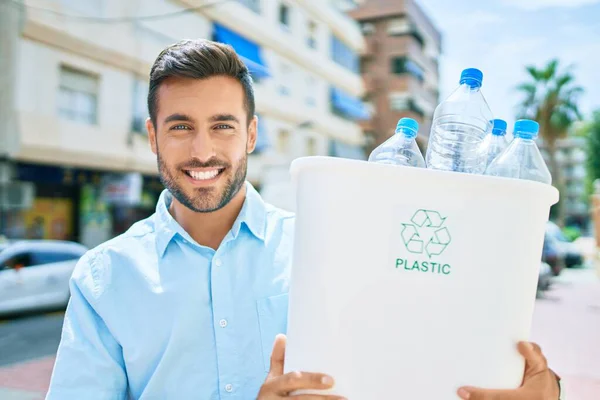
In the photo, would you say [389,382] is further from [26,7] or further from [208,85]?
[26,7]

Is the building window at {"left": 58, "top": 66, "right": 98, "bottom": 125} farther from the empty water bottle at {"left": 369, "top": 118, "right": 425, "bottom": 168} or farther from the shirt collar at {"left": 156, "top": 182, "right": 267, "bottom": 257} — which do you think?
the empty water bottle at {"left": 369, "top": 118, "right": 425, "bottom": 168}

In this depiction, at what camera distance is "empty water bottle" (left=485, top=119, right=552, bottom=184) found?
1.20 meters

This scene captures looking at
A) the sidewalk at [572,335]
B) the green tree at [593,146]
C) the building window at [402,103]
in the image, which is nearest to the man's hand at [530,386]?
the sidewalk at [572,335]

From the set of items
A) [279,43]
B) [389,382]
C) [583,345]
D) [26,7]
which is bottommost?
[583,345]

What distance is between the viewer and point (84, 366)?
1.41 meters

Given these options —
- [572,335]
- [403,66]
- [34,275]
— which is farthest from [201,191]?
[403,66]

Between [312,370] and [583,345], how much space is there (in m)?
7.81

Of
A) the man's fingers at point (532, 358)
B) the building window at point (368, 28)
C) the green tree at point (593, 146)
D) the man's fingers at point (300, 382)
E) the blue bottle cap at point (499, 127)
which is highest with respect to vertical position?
the building window at point (368, 28)

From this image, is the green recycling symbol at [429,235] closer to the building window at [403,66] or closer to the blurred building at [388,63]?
the blurred building at [388,63]

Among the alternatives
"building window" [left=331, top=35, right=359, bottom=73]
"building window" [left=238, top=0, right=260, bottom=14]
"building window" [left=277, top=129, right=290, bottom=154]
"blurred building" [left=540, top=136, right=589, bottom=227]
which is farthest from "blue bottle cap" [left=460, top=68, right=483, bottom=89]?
"blurred building" [left=540, top=136, right=589, bottom=227]

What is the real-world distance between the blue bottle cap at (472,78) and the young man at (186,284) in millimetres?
578

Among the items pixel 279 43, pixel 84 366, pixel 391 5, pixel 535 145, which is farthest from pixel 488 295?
pixel 391 5

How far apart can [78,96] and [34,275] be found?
5.45 meters

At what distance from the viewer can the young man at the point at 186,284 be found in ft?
4.68
